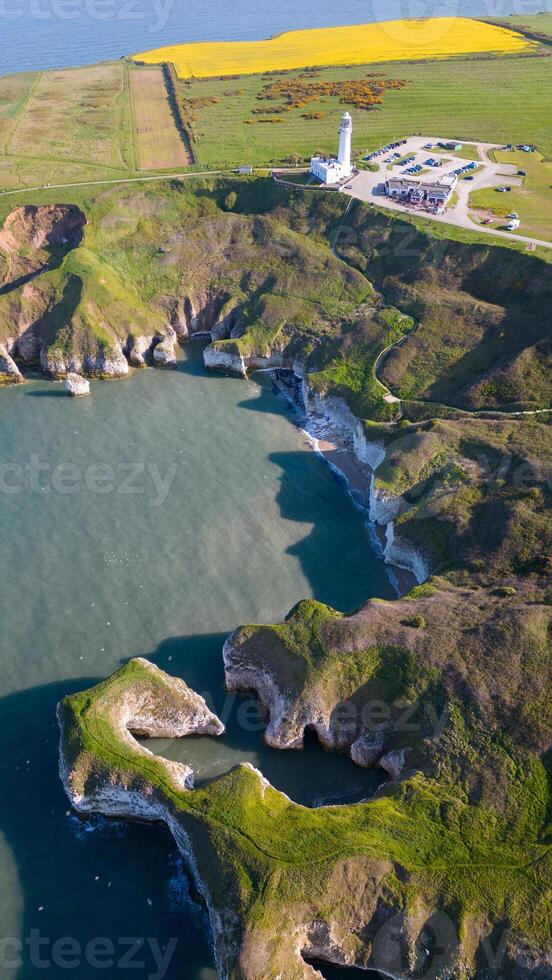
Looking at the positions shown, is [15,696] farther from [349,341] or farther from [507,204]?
[507,204]

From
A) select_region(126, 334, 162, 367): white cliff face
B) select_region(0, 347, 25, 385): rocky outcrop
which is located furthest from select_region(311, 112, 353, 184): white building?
select_region(0, 347, 25, 385): rocky outcrop

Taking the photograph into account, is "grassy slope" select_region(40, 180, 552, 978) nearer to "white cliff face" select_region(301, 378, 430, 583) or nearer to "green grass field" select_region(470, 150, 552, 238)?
"white cliff face" select_region(301, 378, 430, 583)

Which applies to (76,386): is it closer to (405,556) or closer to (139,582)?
(139,582)

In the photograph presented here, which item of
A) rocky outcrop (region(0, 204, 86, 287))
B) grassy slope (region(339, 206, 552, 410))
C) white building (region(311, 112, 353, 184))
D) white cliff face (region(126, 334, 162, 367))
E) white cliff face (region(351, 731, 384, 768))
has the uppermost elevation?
white building (region(311, 112, 353, 184))

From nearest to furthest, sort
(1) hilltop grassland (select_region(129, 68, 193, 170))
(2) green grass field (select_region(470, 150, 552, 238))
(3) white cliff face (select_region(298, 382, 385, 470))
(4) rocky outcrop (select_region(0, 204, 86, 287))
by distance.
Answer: (3) white cliff face (select_region(298, 382, 385, 470))
(2) green grass field (select_region(470, 150, 552, 238))
(4) rocky outcrop (select_region(0, 204, 86, 287))
(1) hilltop grassland (select_region(129, 68, 193, 170))

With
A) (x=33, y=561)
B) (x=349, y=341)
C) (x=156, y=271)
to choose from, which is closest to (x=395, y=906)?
(x=33, y=561)

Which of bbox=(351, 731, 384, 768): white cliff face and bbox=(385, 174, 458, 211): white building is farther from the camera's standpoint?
bbox=(385, 174, 458, 211): white building

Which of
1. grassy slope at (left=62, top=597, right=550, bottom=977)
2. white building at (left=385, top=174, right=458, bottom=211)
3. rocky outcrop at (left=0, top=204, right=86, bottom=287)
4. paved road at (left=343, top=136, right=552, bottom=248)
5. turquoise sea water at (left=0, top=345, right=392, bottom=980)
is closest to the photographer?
grassy slope at (left=62, top=597, right=550, bottom=977)

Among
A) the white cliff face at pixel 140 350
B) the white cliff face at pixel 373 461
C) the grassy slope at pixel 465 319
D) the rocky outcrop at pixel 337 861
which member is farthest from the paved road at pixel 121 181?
the rocky outcrop at pixel 337 861

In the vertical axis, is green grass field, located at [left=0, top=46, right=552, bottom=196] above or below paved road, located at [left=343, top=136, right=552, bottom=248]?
above
